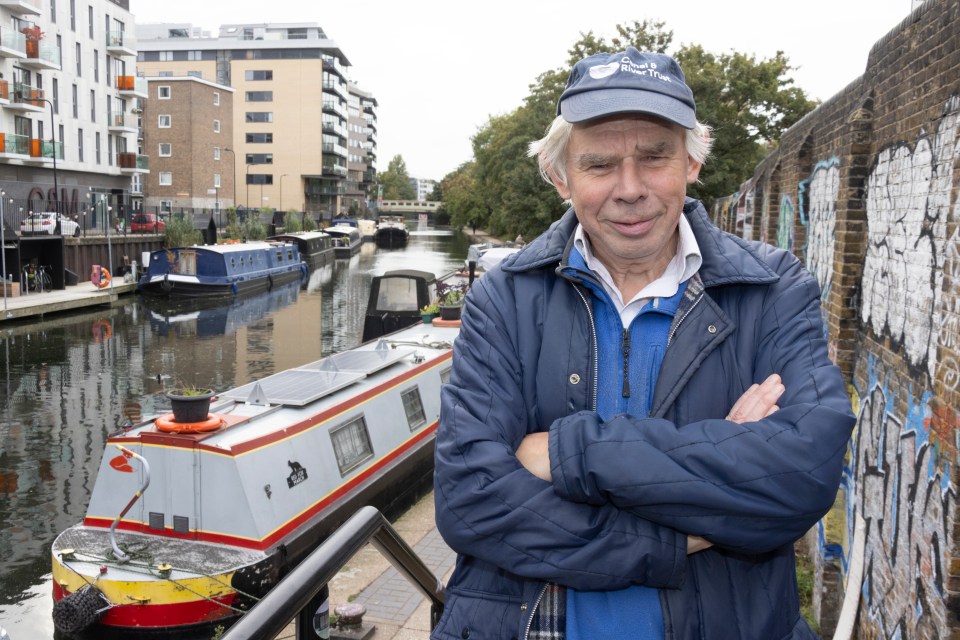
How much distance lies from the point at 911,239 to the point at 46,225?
35281 millimetres

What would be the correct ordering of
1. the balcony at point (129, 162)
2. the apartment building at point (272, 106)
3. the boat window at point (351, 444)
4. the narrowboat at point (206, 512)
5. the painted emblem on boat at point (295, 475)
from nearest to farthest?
1. the narrowboat at point (206, 512)
2. the painted emblem on boat at point (295, 475)
3. the boat window at point (351, 444)
4. the balcony at point (129, 162)
5. the apartment building at point (272, 106)

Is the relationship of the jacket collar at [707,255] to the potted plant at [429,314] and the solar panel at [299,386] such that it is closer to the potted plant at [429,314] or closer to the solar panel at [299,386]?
the solar panel at [299,386]

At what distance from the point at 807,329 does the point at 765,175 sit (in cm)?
893

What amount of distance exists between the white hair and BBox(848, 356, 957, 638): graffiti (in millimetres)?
1707

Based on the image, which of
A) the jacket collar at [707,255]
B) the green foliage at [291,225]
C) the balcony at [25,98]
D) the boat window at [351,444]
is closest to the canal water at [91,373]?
the boat window at [351,444]

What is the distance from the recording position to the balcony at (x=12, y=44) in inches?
1378

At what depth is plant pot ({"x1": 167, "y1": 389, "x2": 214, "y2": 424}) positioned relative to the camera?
8.19 metres

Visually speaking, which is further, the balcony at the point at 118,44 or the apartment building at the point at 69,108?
the balcony at the point at 118,44

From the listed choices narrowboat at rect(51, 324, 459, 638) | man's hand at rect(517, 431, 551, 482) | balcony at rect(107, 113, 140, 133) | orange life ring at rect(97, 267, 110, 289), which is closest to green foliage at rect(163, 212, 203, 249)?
balcony at rect(107, 113, 140, 133)

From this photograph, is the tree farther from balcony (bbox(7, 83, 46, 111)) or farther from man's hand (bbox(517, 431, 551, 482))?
man's hand (bbox(517, 431, 551, 482))

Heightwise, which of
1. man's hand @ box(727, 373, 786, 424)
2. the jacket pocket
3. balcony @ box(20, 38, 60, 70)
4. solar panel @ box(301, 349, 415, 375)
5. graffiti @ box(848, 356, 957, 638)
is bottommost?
solar panel @ box(301, 349, 415, 375)

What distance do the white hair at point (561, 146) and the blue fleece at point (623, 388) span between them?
0.28 meters

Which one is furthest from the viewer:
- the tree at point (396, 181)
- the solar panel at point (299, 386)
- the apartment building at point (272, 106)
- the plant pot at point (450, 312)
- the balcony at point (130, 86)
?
the tree at point (396, 181)

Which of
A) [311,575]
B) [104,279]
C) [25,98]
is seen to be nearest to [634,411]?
[311,575]
